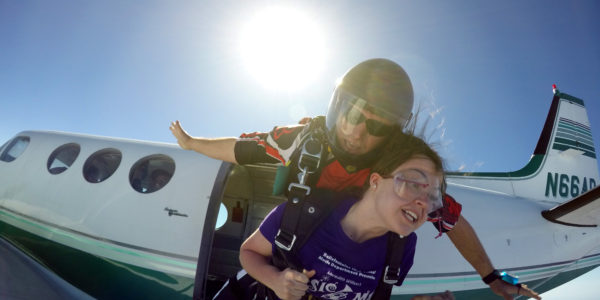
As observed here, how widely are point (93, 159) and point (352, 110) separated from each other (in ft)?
12.4

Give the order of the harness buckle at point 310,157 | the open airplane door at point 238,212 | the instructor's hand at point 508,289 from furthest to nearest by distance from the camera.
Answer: the open airplane door at point 238,212 → the instructor's hand at point 508,289 → the harness buckle at point 310,157

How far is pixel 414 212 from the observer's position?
3.77 feet

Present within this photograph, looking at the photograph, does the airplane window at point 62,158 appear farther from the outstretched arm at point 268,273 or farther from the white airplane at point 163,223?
the outstretched arm at point 268,273

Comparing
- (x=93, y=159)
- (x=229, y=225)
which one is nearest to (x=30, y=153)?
(x=93, y=159)

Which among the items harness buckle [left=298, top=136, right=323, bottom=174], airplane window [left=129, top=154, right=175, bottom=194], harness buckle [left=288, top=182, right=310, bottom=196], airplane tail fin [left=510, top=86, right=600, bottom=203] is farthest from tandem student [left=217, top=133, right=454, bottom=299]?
airplane tail fin [left=510, top=86, right=600, bottom=203]

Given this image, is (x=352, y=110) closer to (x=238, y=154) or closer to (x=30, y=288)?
(x=238, y=154)

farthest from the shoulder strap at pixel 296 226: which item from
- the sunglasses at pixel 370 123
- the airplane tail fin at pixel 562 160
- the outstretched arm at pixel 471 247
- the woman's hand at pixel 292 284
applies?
the airplane tail fin at pixel 562 160

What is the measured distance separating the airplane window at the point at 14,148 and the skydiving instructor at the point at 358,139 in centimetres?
424

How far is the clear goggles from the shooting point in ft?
3.83

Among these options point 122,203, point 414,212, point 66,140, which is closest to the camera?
point 414,212

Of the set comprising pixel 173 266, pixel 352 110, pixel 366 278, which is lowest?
pixel 173 266

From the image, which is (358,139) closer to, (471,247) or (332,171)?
(332,171)

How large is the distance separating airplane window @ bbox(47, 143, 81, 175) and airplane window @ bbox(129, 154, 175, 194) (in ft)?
3.89

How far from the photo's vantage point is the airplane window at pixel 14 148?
4367mm
